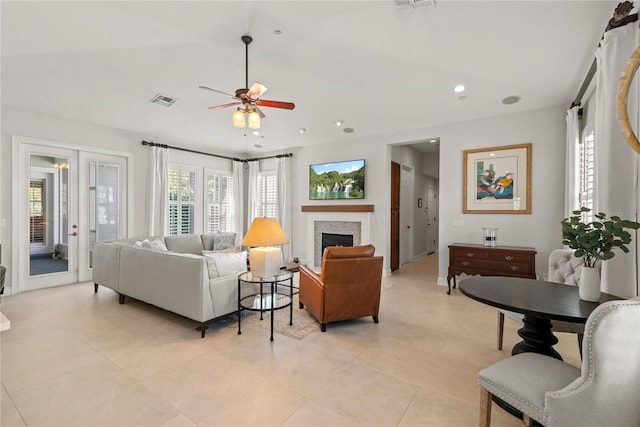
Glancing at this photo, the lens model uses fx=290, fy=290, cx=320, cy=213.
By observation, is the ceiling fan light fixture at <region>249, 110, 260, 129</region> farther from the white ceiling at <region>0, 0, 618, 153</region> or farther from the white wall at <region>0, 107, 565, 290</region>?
the white wall at <region>0, 107, 565, 290</region>

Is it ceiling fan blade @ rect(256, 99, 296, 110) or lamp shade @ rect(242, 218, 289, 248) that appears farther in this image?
lamp shade @ rect(242, 218, 289, 248)

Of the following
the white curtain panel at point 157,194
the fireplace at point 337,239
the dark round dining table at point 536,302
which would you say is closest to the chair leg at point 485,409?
the dark round dining table at point 536,302

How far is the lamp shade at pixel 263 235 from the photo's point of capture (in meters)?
3.07

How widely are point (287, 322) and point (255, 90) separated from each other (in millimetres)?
2564

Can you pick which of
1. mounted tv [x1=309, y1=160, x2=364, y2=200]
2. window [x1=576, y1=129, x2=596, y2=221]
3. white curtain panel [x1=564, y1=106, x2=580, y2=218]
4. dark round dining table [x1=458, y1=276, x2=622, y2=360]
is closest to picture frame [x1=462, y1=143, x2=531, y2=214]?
white curtain panel [x1=564, y1=106, x2=580, y2=218]

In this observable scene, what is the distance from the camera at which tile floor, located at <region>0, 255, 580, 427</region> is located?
1888 mm

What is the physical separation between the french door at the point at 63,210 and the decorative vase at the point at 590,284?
6.69m

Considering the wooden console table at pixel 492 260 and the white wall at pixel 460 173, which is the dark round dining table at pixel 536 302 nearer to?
the wooden console table at pixel 492 260

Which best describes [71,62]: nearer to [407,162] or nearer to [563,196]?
[407,162]

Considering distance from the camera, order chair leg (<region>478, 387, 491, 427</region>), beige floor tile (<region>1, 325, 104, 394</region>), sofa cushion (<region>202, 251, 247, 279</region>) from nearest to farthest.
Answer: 1. chair leg (<region>478, 387, 491, 427</region>)
2. beige floor tile (<region>1, 325, 104, 394</region>)
3. sofa cushion (<region>202, 251, 247, 279</region>)

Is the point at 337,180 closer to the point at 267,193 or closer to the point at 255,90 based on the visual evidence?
the point at 267,193

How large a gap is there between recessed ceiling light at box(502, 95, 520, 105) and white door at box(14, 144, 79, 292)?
7104 millimetres

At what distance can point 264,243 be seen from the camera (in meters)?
3.06

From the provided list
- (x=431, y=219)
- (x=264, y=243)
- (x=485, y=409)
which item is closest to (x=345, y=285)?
(x=264, y=243)
